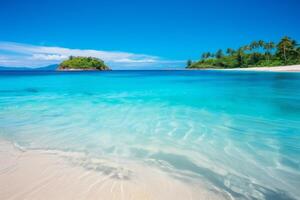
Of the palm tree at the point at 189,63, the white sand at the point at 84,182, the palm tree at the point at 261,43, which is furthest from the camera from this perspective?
the palm tree at the point at 189,63

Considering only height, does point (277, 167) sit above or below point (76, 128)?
below

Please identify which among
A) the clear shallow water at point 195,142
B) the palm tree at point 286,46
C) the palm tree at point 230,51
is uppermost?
the palm tree at point 230,51

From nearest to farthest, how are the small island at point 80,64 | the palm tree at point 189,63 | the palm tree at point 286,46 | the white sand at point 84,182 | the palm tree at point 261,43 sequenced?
the white sand at point 84,182, the palm tree at point 286,46, the palm tree at point 261,43, the small island at point 80,64, the palm tree at point 189,63

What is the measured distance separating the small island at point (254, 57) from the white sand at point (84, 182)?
8237cm

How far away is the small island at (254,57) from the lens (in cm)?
7356

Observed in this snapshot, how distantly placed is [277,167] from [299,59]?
83623 mm

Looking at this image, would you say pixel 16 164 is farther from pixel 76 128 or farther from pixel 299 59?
pixel 299 59

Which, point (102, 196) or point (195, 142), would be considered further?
point (195, 142)

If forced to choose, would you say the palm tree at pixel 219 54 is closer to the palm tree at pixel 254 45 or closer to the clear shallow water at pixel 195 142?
the palm tree at pixel 254 45

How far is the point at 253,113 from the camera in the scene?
807 centimetres

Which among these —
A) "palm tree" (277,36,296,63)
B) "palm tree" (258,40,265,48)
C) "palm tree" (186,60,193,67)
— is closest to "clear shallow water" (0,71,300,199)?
"palm tree" (277,36,296,63)

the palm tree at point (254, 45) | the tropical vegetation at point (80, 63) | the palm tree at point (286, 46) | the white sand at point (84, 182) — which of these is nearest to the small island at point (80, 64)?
the tropical vegetation at point (80, 63)

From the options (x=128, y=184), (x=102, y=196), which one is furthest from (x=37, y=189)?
(x=128, y=184)

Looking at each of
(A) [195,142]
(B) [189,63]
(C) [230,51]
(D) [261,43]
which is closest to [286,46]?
(D) [261,43]
